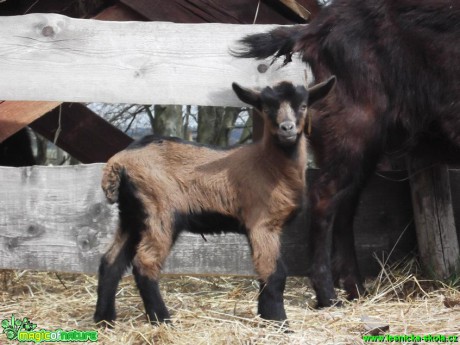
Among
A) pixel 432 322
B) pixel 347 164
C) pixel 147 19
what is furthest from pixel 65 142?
pixel 432 322

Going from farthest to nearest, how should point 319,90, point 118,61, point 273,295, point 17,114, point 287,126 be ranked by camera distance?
1. point 17,114
2. point 118,61
3. point 319,90
4. point 273,295
5. point 287,126

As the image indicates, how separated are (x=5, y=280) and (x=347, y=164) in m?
2.49

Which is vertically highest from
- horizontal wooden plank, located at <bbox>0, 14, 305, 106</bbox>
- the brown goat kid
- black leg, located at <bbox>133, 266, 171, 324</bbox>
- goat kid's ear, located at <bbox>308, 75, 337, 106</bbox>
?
horizontal wooden plank, located at <bbox>0, 14, 305, 106</bbox>

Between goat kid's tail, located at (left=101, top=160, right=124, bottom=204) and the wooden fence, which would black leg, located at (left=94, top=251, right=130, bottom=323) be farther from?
the wooden fence

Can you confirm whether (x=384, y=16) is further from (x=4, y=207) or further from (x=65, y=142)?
(x=65, y=142)

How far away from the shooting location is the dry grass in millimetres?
4188

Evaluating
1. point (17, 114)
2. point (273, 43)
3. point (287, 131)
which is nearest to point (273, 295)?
point (287, 131)

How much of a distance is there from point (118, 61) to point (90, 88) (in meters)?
0.25

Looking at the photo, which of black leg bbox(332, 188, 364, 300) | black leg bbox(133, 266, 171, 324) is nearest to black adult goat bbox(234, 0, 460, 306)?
black leg bbox(332, 188, 364, 300)

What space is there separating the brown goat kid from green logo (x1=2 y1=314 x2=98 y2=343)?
19 centimetres

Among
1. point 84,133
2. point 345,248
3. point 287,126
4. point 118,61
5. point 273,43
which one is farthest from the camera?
point 84,133

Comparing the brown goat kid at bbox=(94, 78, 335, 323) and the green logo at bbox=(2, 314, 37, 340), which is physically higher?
the brown goat kid at bbox=(94, 78, 335, 323)

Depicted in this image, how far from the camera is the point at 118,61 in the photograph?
5.38m

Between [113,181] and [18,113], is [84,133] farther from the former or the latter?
[113,181]
